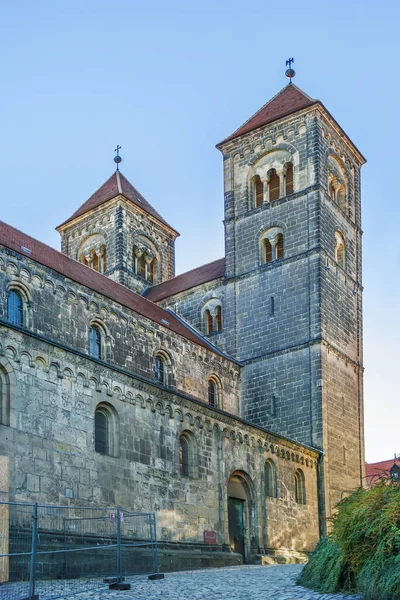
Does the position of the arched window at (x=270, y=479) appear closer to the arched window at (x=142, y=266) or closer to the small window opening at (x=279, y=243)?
the small window opening at (x=279, y=243)

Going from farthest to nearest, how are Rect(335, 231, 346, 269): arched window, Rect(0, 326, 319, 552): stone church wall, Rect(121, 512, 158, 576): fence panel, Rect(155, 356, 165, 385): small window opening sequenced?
Rect(335, 231, 346, 269): arched window < Rect(155, 356, 165, 385): small window opening < Rect(121, 512, 158, 576): fence panel < Rect(0, 326, 319, 552): stone church wall

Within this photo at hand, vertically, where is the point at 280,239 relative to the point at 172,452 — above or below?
above

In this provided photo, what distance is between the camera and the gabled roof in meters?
49.4

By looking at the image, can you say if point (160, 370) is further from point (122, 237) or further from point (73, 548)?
point (122, 237)

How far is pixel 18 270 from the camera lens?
27312mm

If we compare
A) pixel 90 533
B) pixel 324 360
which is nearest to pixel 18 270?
pixel 90 533

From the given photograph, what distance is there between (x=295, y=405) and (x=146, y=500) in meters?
14.0

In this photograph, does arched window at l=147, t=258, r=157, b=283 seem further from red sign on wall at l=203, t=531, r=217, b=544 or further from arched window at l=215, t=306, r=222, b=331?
red sign on wall at l=203, t=531, r=217, b=544

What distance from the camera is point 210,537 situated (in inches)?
1035

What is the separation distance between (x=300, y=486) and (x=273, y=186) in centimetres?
1502

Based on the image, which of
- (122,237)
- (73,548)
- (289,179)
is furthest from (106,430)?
(122,237)

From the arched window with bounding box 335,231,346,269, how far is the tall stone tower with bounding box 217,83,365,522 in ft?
0.16

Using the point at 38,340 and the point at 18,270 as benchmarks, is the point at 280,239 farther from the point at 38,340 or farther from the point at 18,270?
the point at 38,340

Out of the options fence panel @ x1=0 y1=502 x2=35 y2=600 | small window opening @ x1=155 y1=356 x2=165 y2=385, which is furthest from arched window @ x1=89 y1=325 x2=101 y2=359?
fence panel @ x1=0 y1=502 x2=35 y2=600
